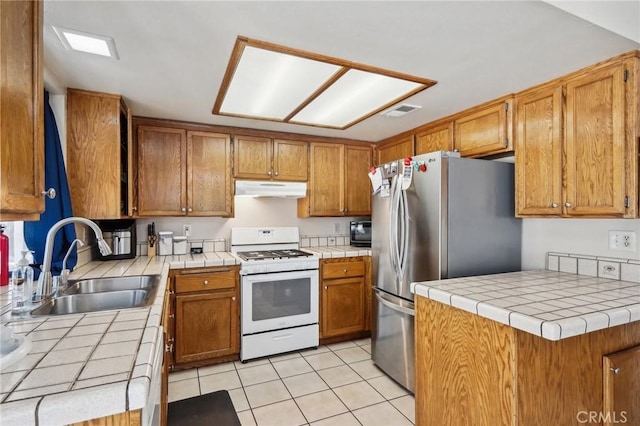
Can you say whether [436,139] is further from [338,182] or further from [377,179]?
[338,182]

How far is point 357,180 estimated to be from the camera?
3.77 metres

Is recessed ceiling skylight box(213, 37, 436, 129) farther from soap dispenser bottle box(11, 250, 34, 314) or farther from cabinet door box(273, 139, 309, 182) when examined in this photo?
soap dispenser bottle box(11, 250, 34, 314)

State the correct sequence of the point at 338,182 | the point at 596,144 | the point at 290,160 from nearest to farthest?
the point at 596,144
the point at 290,160
the point at 338,182

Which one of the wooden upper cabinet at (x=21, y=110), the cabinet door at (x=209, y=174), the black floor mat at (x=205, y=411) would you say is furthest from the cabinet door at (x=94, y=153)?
the black floor mat at (x=205, y=411)

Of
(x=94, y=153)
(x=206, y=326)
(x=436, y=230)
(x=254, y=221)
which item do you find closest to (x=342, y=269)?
(x=254, y=221)

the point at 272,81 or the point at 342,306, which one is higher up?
the point at 272,81

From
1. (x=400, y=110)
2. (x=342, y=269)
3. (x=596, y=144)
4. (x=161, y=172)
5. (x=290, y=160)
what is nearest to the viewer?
(x=596, y=144)

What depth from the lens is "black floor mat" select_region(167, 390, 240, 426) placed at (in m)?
1.91

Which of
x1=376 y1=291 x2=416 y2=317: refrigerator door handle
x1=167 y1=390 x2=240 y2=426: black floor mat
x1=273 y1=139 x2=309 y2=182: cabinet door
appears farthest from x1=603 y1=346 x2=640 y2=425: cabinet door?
x1=273 y1=139 x2=309 y2=182: cabinet door

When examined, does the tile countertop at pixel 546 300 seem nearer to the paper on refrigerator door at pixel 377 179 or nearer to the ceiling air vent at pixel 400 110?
the paper on refrigerator door at pixel 377 179

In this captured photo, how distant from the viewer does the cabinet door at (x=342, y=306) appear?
3213mm

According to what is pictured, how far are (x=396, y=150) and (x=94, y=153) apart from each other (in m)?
2.72

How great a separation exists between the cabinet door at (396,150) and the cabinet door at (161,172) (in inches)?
83.5
